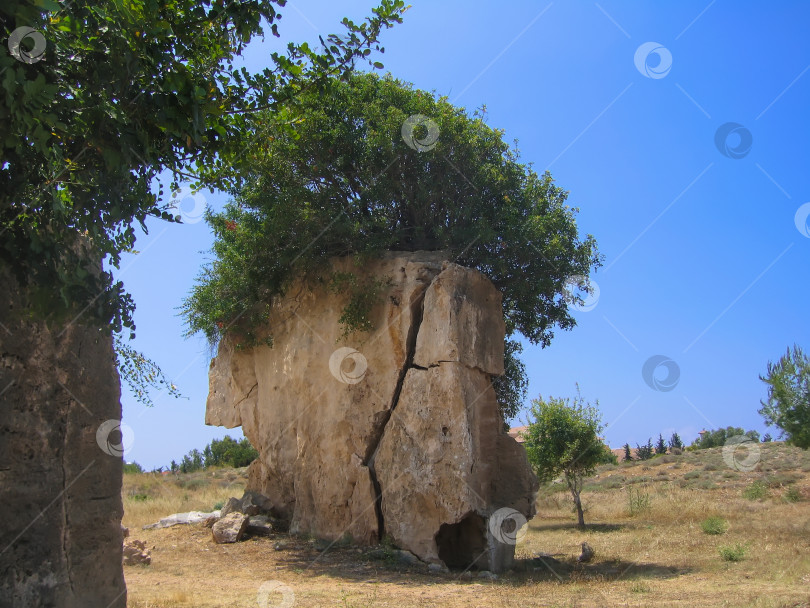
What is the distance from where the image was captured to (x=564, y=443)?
21047 mm

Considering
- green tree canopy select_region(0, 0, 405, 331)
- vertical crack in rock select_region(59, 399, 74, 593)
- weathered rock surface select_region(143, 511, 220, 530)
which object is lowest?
weathered rock surface select_region(143, 511, 220, 530)

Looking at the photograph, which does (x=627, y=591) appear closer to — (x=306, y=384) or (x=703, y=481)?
(x=306, y=384)

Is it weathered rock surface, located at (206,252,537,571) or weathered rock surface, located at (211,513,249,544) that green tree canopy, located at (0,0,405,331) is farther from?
weathered rock surface, located at (211,513,249,544)

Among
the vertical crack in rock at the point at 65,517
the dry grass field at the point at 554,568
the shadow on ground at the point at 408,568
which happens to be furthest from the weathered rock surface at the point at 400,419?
the vertical crack in rock at the point at 65,517

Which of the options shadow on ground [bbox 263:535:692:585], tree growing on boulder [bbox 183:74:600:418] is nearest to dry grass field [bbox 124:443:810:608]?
shadow on ground [bbox 263:535:692:585]

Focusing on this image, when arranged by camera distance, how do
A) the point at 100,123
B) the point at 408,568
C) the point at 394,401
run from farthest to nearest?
the point at 394,401 → the point at 408,568 → the point at 100,123

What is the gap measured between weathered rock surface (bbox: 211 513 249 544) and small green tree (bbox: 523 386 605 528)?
11021 mm

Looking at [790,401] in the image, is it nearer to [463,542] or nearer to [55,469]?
[463,542]

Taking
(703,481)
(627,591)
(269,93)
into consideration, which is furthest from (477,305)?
(703,481)

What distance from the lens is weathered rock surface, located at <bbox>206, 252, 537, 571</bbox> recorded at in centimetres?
1099

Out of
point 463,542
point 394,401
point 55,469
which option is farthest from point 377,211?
point 55,469

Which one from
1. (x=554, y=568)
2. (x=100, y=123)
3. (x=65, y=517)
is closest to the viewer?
(x=100, y=123)

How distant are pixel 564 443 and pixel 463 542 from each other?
1040 centimetres

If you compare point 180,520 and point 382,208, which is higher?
point 382,208
